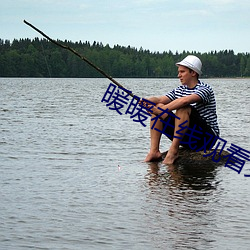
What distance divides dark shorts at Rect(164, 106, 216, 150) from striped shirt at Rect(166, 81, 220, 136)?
0.09 meters

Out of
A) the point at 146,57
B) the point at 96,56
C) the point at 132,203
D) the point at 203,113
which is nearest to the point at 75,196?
the point at 132,203

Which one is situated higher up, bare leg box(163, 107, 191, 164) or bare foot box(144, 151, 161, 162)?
bare leg box(163, 107, 191, 164)

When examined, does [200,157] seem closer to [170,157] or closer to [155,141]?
[170,157]

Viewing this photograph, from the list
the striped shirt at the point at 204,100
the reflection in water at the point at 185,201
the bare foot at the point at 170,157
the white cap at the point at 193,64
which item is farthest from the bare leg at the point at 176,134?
the white cap at the point at 193,64

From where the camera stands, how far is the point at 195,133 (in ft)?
29.0

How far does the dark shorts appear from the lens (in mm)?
8695

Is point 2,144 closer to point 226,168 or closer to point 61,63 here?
point 226,168

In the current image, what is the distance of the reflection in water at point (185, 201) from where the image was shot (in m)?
5.30

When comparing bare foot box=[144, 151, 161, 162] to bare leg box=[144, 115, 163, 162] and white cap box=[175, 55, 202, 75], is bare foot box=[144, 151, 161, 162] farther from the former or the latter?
white cap box=[175, 55, 202, 75]

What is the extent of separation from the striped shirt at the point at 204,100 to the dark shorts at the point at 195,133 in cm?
9

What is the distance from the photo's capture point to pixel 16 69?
148 m

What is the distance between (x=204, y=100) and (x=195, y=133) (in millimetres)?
435

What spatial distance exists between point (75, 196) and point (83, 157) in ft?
10.7

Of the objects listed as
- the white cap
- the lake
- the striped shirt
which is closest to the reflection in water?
the lake
